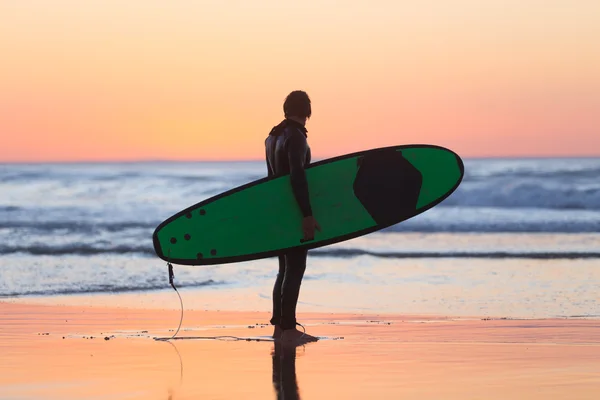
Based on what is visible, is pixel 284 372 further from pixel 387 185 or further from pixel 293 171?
pixel 387 185

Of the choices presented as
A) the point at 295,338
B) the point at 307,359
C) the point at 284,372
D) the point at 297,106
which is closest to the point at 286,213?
the point at 297,106

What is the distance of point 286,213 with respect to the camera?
6.58 metres

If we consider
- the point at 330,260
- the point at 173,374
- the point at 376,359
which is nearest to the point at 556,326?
the point at 376,359

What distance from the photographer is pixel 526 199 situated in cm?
2655

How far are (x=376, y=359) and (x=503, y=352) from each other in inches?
28.2

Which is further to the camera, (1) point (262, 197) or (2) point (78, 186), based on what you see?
(2) point (78, 186)

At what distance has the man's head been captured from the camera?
6203 millimetres

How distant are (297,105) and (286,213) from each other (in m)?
0.72

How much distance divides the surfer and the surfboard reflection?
13.9 inches

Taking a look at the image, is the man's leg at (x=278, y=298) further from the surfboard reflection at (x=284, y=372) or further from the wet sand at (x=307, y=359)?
the surfboard reflection at (x=284, y=372)

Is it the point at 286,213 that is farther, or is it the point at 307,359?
the point at 286,213

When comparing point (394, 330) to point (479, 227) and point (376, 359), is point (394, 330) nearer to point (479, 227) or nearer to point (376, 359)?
point (376, 359)

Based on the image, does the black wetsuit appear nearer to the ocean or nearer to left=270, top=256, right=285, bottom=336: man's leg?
left=270, top=256, right=285, bottom=336: man's leg

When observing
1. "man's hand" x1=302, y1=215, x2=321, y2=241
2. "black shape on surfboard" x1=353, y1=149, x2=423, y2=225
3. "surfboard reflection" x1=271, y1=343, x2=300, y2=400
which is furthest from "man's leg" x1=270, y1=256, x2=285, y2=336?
"black shape on surfboard" x1=353, y1=149, x2=423, y2=225
